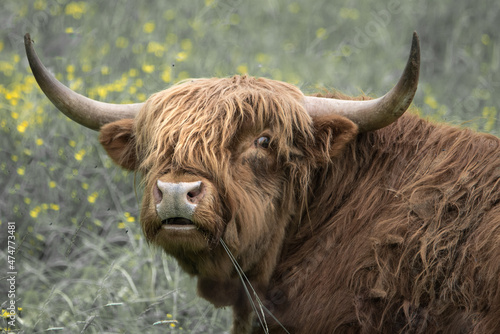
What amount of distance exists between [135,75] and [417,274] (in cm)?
457

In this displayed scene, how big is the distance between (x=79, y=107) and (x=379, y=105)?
68.5 inches

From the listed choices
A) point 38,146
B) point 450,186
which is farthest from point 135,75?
point 450,186

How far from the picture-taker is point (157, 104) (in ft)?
11.4

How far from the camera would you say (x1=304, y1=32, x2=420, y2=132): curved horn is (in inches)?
117

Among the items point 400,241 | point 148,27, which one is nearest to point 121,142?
point 400,241

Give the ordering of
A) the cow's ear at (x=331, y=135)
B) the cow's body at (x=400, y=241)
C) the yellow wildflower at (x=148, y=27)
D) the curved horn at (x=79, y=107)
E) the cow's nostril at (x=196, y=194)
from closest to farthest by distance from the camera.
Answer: the cow's body at (x=400, y=241), the cow's nostril at (x=196, y=194), the cow's ear at (x=331, y=135), the curved horn at (x=79, y=107), the yellow wildflower at (x=148, y=27)

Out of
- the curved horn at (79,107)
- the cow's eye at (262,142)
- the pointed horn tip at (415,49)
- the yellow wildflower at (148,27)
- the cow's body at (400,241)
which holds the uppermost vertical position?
the pointed horn tip at (415,49)

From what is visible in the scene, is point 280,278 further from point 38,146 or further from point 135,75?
point 135,75

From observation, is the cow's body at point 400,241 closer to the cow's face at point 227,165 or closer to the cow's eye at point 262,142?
the cow's face at point 227,165

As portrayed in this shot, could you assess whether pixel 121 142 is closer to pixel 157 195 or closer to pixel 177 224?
pixel 157 195

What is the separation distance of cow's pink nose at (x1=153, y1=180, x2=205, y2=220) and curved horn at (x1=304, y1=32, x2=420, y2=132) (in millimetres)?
876

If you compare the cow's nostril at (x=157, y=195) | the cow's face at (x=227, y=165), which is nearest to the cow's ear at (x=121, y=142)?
the cow's face at (x=227, y=165)

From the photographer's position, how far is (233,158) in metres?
3.20

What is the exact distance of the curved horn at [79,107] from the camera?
3.61 metres
